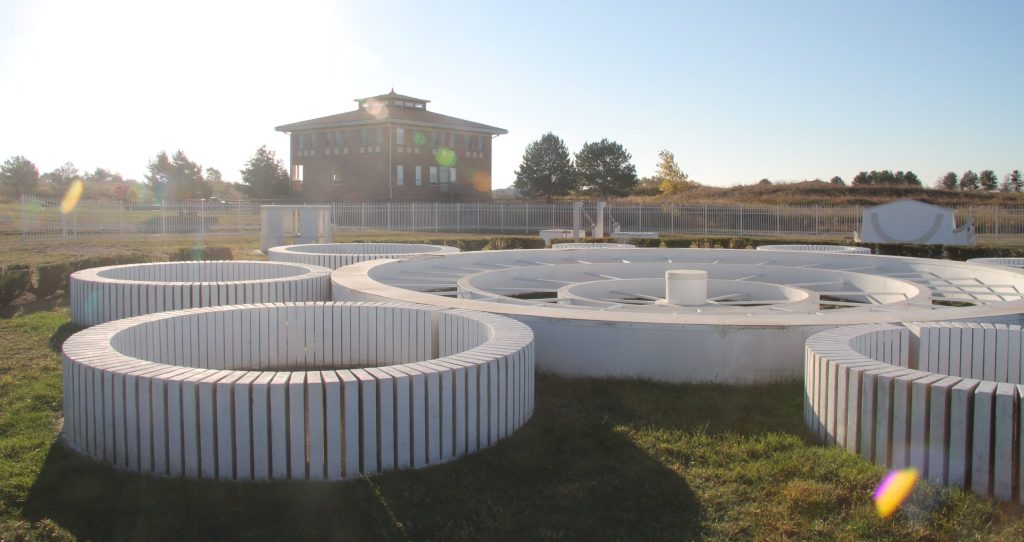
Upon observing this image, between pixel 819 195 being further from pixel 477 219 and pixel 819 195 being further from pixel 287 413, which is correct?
pixel 287 413

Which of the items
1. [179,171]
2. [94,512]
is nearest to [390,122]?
[179,171]

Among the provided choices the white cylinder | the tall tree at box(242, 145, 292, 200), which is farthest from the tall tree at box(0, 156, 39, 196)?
the white cylinder

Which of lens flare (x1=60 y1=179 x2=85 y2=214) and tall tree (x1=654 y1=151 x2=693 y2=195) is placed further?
tall tree (x1=654 y1=151 x2=693 y2=195)

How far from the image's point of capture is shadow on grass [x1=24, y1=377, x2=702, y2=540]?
441 centimetres

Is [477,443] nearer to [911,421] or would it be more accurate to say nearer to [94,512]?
[94,512]

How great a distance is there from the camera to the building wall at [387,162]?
183 ft

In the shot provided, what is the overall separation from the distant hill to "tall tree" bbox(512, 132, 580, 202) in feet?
19.2

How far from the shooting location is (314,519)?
4.54m

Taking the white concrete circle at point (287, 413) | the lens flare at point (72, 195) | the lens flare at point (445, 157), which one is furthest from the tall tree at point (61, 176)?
the white concrete circle at point (287, 413)

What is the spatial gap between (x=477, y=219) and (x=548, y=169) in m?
25.7

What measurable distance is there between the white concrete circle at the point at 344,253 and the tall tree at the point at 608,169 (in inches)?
1989

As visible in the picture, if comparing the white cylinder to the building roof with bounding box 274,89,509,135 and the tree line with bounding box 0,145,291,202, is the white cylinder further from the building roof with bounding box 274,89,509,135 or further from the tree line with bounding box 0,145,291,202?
the tree line with bounding box 0,145,291,202

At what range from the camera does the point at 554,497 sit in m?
4.85

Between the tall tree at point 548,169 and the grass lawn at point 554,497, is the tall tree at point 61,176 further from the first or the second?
the grass lawn at point 554,497
